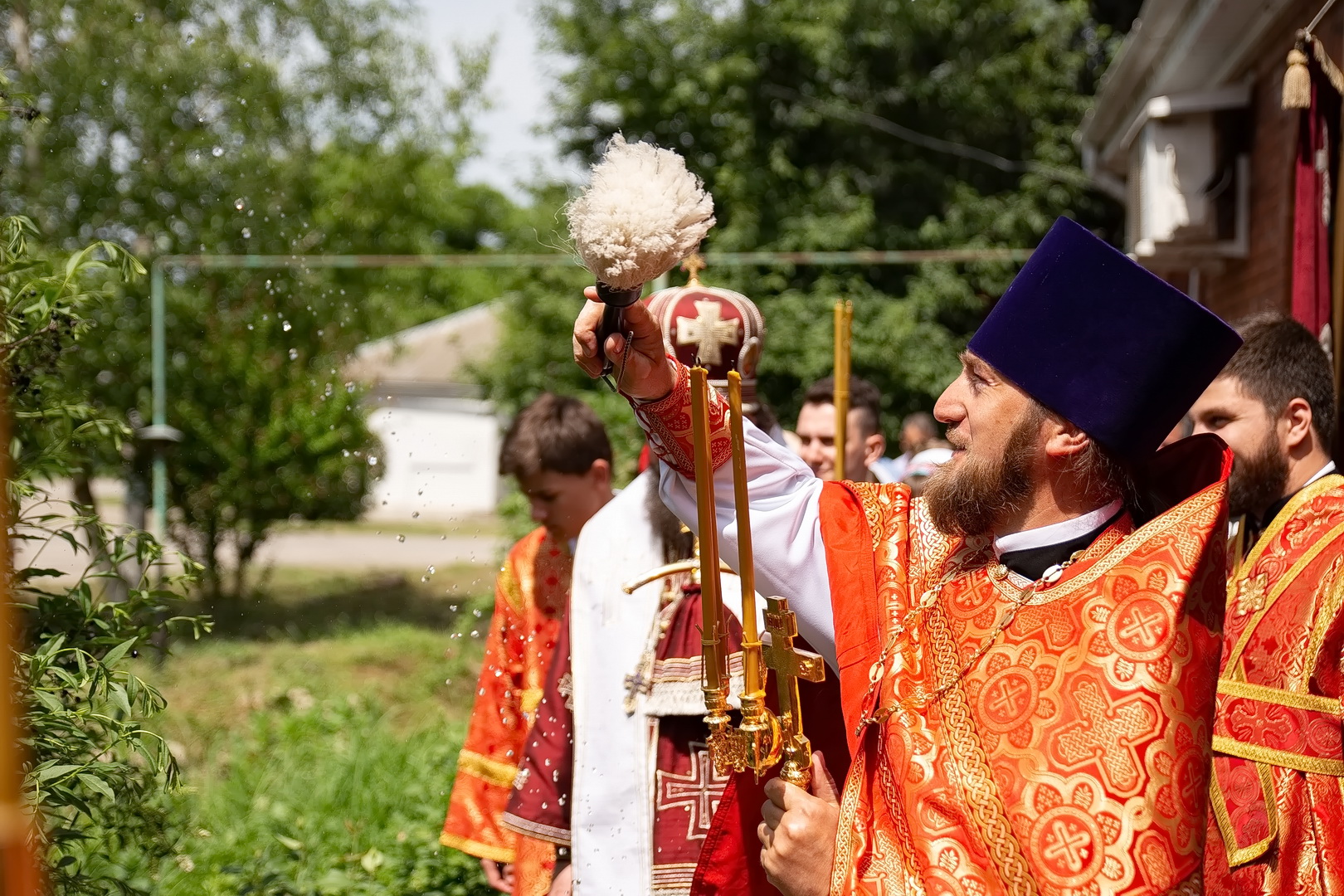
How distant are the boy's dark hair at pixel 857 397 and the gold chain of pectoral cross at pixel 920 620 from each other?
2.33 metres

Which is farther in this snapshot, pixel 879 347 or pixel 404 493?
pixel 404 493

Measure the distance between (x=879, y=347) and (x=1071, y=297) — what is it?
40.7 feet

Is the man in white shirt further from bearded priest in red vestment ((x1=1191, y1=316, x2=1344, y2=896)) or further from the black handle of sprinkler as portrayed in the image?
the black handle of sprinkler

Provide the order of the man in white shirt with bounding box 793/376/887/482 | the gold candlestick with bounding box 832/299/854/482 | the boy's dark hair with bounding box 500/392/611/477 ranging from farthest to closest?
1. the man in white shirt with bounding box 793/376/887/482
2. the boy's dark hair with bounding box 500/392/611/477
3. the gold candlestick with bounding box 832/299/854/482

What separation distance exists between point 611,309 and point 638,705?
49.9 inches

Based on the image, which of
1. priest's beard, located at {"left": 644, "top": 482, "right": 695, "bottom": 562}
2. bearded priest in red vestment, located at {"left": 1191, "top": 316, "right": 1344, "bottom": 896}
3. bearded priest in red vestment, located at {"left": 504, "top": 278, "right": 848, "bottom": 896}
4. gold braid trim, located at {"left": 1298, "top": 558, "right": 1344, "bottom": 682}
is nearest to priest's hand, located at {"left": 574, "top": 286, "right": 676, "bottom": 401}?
bearded priest in red vestment, located at {"left": 504, "top": 278, "right": 848, "bottom": 896}

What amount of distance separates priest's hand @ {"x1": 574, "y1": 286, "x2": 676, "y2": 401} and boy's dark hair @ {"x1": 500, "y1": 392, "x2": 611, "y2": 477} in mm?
1712

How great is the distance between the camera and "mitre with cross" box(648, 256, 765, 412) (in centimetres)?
303

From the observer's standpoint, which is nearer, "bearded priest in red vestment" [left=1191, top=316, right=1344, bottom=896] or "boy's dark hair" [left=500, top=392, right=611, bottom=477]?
"bearded priest in red vestment" [left=1191, top=316, right=1344, bottom=896]

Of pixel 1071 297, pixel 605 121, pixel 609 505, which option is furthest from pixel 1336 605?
pixel 605 121

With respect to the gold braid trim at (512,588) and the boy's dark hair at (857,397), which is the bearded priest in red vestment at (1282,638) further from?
the gold braid trim at (512,588)

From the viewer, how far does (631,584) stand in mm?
2951

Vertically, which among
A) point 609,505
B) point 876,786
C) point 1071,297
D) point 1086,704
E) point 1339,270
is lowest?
point 876,786

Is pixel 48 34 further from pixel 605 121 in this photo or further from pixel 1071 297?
pixel 1071 297
